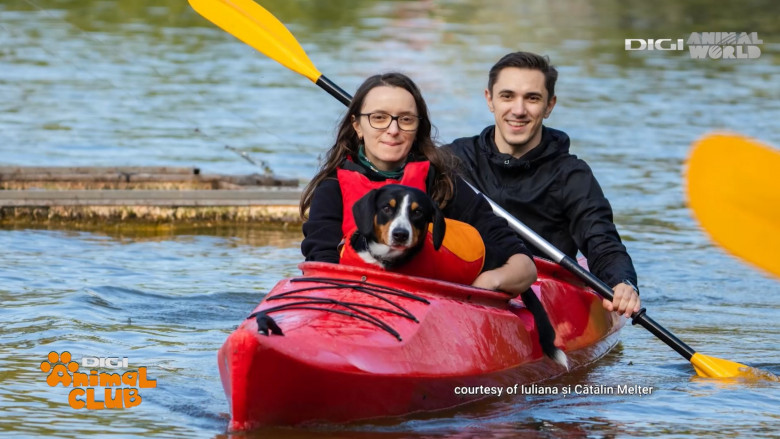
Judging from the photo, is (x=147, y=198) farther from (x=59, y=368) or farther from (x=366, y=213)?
(x=366, y=213)

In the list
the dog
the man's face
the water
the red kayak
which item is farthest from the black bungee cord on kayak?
the man's face

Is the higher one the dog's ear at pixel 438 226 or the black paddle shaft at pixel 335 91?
the black paddle shaft at pixel 335 91

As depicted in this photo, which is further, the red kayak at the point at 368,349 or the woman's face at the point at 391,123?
the woman's face at the point at 391,123

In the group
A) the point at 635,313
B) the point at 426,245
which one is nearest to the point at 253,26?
the point at 635,313

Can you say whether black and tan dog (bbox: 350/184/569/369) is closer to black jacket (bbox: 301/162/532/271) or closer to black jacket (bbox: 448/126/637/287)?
black jacket (bbox: 301/162/532/271)

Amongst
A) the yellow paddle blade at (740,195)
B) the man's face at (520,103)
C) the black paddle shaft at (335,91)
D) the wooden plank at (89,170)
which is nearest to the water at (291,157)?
the yellow paddle blade at (740,195)

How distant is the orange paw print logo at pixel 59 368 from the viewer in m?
5.20

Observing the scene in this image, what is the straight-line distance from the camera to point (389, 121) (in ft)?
15.8

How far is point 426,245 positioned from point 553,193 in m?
1.40

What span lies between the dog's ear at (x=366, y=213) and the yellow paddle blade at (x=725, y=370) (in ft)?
6.21

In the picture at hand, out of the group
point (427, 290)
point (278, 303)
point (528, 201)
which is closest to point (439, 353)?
point (427, 290)

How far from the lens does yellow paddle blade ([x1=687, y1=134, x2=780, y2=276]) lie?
4434 mm

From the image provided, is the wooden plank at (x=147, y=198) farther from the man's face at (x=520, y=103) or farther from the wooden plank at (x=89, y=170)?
the man's face at (x=520, y=103)

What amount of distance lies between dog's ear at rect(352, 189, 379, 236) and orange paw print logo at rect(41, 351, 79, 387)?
4.63 ft
